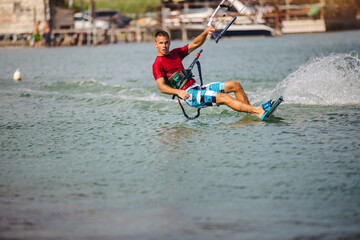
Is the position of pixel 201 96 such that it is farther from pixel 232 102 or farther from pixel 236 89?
pixel 236 89

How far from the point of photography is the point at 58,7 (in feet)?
196

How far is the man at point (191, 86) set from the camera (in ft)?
32.3

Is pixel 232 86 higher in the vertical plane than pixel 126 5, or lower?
lower

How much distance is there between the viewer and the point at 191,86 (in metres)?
10.2

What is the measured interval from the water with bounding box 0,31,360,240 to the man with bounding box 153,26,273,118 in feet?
1.56

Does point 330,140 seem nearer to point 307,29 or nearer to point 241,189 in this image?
point 241,189

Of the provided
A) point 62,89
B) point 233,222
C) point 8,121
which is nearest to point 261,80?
point 62,89

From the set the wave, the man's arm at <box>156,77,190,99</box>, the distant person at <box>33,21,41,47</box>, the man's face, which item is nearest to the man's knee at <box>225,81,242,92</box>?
the man's arm at <box>156,77,190,99</box>

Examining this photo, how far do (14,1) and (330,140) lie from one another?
55286 millimetres

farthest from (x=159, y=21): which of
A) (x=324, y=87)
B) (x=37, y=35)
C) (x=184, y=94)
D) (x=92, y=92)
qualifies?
(x=184, y=94)

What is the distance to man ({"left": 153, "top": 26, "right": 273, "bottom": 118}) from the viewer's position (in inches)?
388

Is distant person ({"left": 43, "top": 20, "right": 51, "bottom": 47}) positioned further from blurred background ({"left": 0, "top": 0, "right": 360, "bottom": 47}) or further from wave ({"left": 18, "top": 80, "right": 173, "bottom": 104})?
wave ({"left": 18, "top": 80, "right": 173, "bottom": 104})

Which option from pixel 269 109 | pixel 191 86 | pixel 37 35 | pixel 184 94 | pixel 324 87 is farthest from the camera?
pixel 37 35

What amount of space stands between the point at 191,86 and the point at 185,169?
3.14 meters
